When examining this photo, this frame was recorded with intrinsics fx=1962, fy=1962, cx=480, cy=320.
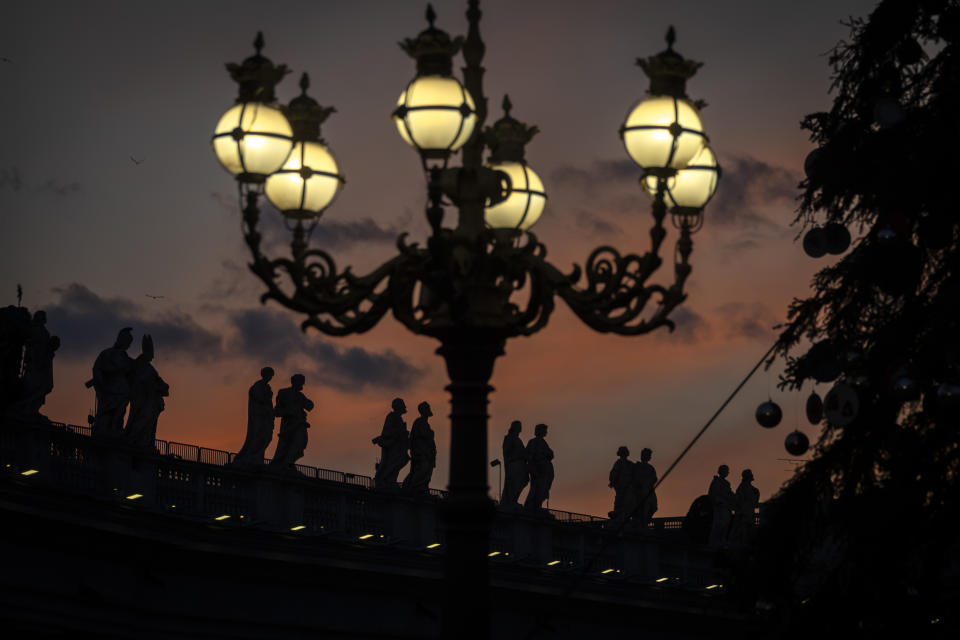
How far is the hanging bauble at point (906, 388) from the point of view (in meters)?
17.0

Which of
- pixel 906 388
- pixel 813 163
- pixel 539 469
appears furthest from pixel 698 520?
pixel 906 388

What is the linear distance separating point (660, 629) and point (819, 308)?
80.6 ft

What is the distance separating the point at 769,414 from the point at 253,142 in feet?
25.1

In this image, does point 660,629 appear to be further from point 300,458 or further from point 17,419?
point 17,419

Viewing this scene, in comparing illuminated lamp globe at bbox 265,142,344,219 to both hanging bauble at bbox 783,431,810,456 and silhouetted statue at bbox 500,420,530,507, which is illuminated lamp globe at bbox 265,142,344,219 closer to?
hanging bauble at bbox 783,431,810,456

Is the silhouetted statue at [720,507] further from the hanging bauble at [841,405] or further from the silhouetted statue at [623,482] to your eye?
the hanging bauble at [841,405]

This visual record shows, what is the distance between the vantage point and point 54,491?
27891mm

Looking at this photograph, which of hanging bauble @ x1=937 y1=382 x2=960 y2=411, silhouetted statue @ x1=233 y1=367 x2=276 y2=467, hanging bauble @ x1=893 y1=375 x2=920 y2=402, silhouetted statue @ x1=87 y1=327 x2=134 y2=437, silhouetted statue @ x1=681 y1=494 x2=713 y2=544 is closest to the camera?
hanging bauble @ x1=937 y1=382 x2=960 y2=411

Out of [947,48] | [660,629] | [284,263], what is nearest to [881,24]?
[947,48]

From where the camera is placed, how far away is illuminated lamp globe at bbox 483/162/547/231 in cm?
1390

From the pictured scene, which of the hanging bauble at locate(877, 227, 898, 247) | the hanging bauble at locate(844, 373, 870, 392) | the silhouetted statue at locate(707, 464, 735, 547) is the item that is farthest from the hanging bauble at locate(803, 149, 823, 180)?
the silhouetted statue at locate(707, 464, 735, 547)

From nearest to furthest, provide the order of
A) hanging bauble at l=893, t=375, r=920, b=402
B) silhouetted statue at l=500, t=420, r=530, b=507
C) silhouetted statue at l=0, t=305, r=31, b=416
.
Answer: hanging bauble at l=893, t=375, r=920, b=402 < silhouetted statue at l=0, t=305, r=31, b=416 < silhouetted statue at l=500, t=420, r=530, b=507

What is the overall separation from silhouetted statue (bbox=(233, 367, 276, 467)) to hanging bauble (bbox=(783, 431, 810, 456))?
1494 centimetres

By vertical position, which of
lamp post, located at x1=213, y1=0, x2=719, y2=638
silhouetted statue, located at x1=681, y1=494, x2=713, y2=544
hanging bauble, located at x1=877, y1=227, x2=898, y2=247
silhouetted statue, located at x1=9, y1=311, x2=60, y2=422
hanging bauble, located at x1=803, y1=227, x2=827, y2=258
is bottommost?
lamp post, located at x1=213, y1=0, x2=719, y2=638
